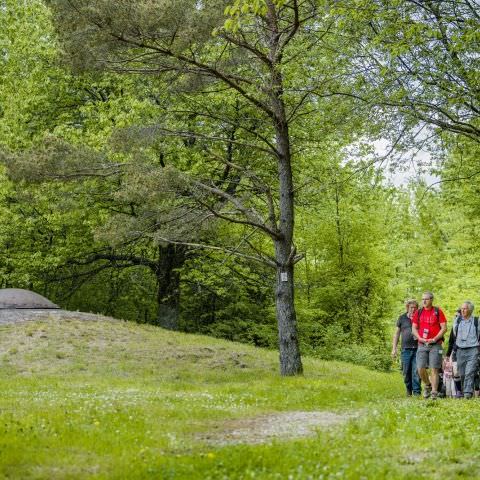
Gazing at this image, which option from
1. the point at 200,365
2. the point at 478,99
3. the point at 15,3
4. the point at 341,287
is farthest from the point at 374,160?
the point at 15,3

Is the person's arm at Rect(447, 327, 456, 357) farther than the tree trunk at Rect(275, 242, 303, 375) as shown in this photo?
No

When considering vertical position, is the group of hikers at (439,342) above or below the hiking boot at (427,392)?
above

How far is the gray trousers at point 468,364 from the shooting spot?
1374 centimetres

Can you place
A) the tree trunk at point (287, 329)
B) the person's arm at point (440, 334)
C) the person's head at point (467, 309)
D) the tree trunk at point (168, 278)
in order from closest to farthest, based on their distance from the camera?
the person's arm at point (440, 334)
the person's head at point (467, 309)
the tree trunk at point (287, 329)
the tree trunk at point (168, 278)

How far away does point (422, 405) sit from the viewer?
12.1 metres

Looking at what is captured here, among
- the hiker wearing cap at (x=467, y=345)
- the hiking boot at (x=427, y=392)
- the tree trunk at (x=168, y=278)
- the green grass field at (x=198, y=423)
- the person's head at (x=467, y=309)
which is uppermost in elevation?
the tree trunk at (x=168, y=278)

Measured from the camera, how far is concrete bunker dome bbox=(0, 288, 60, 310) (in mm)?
25891

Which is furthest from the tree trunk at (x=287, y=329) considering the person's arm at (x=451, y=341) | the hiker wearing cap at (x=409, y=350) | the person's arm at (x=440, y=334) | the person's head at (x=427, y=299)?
the person's arm at (x=440, y=334)

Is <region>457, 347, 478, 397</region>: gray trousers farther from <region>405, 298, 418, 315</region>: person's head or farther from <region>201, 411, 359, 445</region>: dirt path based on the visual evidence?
<region>201, 411, 359, 445</region>: dirt path

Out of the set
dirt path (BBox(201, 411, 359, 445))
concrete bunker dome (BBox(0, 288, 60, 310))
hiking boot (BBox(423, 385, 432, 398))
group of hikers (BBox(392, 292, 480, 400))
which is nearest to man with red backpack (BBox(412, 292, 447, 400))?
group of hikers (BBox(392, 292, 480, 400))

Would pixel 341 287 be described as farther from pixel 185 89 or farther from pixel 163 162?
pixel 185 89

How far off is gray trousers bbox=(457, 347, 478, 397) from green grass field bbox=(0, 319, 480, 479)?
3.52ft

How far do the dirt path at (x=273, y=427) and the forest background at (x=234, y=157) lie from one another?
5314 millimetres

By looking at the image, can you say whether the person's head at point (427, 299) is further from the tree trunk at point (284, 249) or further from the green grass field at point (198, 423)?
the tree trunk at point (284, 249)
